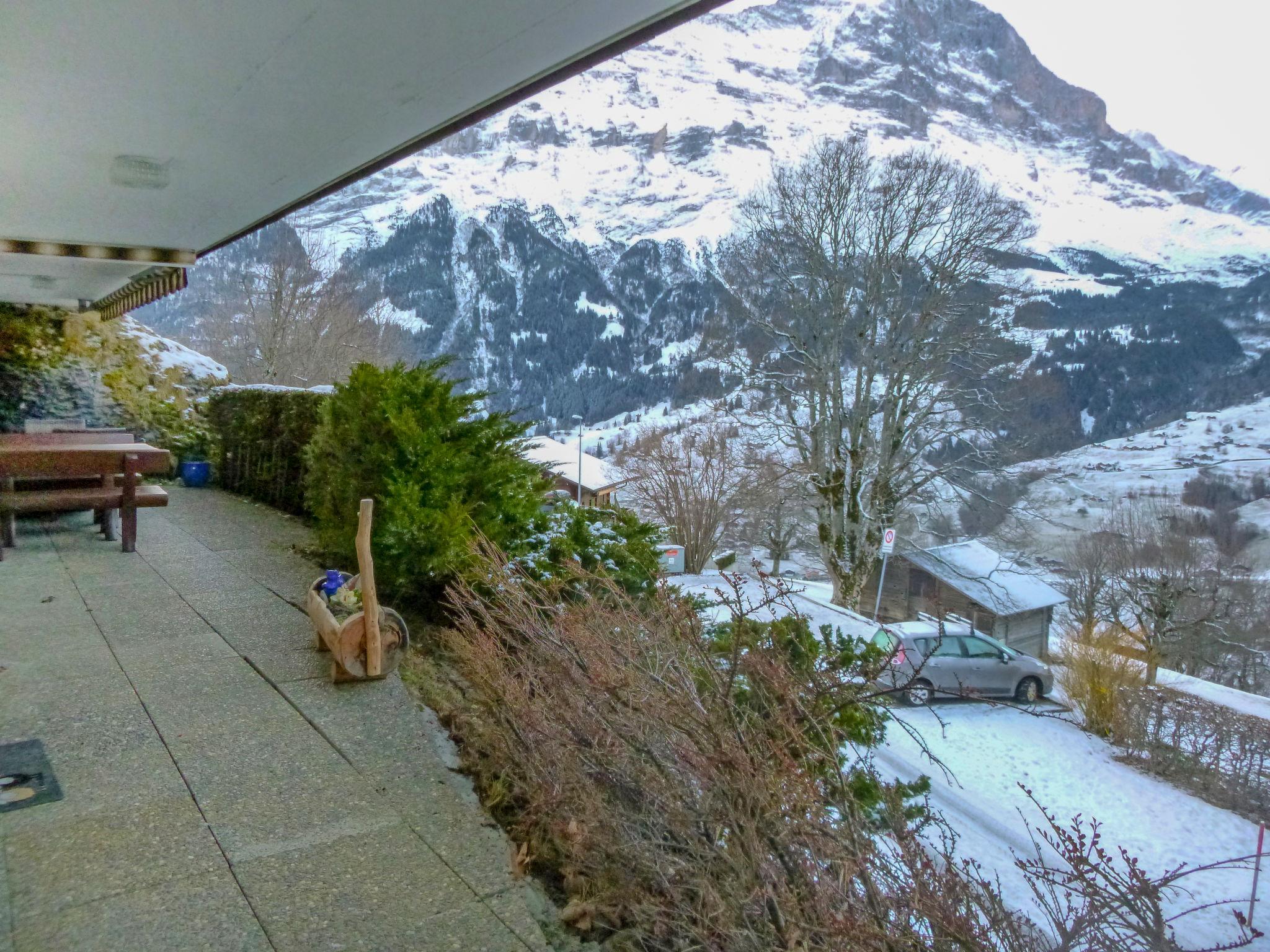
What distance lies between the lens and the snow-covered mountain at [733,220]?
3228 centimetres

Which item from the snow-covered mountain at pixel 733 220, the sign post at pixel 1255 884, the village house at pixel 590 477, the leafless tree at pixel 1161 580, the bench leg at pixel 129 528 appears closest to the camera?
the sign post at pixel 1255 884

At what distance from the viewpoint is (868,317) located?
19.5m

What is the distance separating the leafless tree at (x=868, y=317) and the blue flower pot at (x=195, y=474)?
13123 mm

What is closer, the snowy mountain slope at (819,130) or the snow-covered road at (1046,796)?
the snow-covered road at (1046,796)

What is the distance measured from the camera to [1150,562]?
22250 millimetres

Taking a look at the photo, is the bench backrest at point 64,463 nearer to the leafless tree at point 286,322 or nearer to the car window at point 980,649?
the car window at point 980,649

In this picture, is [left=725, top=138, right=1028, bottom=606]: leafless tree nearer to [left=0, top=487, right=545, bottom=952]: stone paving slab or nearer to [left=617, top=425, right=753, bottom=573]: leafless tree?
[left=617, top=425, right=753, bottom=573]: leafless tree

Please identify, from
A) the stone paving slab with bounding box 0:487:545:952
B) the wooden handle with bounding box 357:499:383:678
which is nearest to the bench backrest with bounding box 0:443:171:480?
the stone paving slab with bounding box 0:487:545:952

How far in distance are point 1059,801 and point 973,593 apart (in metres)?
12.1

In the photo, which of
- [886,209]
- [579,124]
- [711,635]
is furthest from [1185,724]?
[579,124]

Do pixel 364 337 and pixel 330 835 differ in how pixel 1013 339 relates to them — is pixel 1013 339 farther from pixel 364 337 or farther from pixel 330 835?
pixel 364 337

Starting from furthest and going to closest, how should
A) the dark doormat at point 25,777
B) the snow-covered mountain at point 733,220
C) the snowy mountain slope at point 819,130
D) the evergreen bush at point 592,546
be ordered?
1. the snowy mountain slope at point 819,130
2. the snow-covered mountain at point 733,220
3. the evergreen bush at point 592,546
4. the dark doormat at point 25,777

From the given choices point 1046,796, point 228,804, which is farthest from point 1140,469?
point 228,804

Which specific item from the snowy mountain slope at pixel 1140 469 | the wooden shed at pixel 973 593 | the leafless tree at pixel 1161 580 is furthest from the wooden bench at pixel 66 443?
the snowy mountain slope at pixel 1140 469
